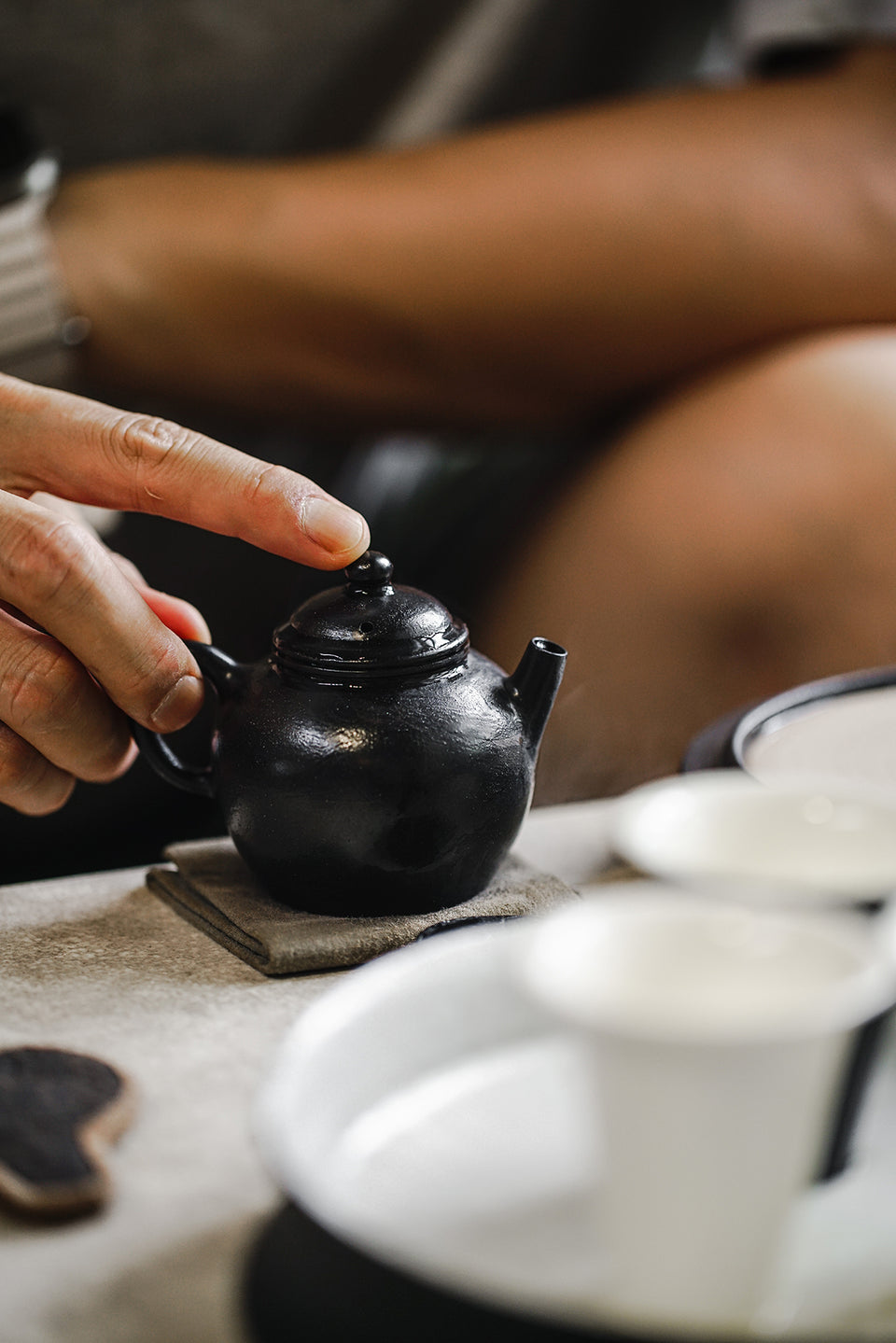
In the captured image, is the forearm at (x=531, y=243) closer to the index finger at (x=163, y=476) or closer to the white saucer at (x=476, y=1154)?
the index finger at (x=163, y=476)

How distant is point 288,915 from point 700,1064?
422 millimetres

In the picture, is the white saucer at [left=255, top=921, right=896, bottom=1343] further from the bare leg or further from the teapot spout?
the bare leg

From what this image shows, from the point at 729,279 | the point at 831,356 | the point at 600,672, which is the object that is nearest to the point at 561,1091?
the point at 600,672

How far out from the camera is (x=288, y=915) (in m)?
0.72

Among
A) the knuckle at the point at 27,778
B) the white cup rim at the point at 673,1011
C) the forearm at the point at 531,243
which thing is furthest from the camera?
the forearm at the point at 531,243

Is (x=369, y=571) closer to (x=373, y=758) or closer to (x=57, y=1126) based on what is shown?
(x=373, y=758)

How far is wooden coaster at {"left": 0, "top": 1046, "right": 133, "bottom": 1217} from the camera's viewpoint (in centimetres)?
46

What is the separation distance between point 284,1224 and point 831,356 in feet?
4.06

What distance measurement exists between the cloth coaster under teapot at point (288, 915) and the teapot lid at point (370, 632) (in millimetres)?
134

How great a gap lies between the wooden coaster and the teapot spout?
0.98 ft

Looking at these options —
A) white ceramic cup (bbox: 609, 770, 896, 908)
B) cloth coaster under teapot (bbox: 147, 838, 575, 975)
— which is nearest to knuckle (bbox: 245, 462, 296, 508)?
cloth coaster under teapot (bbox: 147, 838, 575, 975)

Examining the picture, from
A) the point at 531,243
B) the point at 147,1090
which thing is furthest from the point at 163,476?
the point at 531,243

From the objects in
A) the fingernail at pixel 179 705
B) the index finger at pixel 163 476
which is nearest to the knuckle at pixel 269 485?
the index finger at pixel 163 476

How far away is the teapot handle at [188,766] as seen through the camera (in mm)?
745
